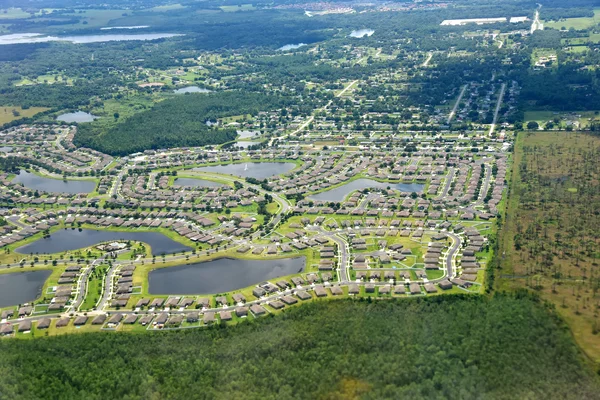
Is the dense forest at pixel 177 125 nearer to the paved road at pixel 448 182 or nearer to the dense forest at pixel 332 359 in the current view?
the paved road at pixel 448 182

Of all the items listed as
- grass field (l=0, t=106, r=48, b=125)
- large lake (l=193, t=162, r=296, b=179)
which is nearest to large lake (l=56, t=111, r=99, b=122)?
grass field (l=0, t=106, r=48, b=125)

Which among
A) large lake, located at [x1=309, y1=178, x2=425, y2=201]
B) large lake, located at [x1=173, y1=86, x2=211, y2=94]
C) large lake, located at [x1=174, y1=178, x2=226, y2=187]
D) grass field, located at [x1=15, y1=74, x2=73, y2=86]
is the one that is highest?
large lake, located at [x1=309, y1=178, x2=425, y2=201]

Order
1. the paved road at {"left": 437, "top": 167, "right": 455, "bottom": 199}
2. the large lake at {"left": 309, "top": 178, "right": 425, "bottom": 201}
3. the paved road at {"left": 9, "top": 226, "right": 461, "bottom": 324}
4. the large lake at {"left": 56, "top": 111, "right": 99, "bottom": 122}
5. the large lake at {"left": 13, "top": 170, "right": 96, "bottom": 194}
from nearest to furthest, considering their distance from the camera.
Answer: the paved road at {"left": 9, "top": 226, "right": 461, "bottom": 324} → the paved road at {"left": 437, "top": 167, "right": 455, "bottom": 199} → the large lake at {"left": 309, "top": 178, "right": 425, "bottom": 201} → the large lake at {"left": 13, "top": 170, "right": 96, "bottom": 194} → the large lake at {"left": 56, "top": 111, "right": 99, "bottom": 122}

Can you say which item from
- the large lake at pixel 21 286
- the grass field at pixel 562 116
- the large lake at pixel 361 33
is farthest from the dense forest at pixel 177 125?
the large lake at pixel 361 33

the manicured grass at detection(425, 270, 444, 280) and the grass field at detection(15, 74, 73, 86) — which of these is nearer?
the manicured grass at detection(425, 270, 444, 280)

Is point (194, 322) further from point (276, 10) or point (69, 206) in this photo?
point (276, 10)

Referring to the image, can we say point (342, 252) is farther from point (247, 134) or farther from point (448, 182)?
point (247, 134)

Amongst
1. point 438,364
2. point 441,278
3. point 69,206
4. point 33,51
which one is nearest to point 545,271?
point 441,278

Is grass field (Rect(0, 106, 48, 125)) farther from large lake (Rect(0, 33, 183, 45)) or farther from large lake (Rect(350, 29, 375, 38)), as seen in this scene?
large lake (Rect(350, 29, 375, 38))
